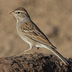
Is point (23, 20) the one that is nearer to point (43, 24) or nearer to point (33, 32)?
point (33, 32)

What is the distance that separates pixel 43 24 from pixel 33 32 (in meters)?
5.94

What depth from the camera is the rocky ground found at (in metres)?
4.02

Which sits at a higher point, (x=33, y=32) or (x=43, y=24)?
(x=43, y=24)

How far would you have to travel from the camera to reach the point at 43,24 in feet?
40.5

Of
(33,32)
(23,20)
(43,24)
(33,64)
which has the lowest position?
(33,64)

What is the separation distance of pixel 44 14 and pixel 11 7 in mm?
1763

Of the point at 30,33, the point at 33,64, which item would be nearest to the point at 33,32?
the point at 30,33

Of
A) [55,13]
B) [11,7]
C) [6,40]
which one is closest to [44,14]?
[55,13]

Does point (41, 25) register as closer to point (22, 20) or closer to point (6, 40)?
point (6, 40)

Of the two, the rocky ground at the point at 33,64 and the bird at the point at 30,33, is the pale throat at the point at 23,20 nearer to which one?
the bird at the point at 30,33

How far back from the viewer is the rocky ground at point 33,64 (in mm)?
4016

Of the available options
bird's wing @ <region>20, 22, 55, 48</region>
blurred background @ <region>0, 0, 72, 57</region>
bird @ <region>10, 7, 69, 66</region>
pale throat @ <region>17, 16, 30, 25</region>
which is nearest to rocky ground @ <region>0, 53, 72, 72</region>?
bird @ <region>10, 7, 69, 66</region>

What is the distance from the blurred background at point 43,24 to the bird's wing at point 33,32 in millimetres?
4009

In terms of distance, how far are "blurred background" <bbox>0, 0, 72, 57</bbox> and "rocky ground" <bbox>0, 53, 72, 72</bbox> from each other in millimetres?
6064
